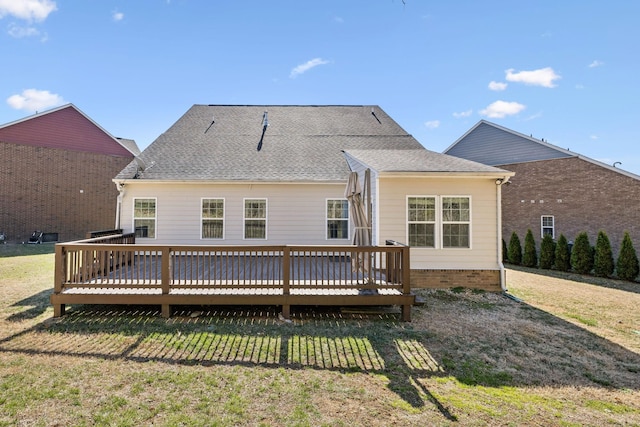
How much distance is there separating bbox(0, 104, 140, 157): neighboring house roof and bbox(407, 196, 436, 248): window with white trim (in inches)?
886

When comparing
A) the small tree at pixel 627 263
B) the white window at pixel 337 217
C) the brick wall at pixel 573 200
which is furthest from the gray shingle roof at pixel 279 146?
the brick wall at pixel 573 200

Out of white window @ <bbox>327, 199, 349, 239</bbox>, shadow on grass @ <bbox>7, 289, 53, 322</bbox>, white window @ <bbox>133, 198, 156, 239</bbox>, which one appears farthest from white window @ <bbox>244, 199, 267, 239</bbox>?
shadow on grass @ <bbox>7, 289, 53, 322</bbox>

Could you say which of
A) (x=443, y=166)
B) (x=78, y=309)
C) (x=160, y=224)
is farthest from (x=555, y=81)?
(x=78, y=309)

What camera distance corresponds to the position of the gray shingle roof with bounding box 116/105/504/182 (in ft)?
33.1

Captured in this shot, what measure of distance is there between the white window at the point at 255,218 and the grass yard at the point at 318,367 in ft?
14.0

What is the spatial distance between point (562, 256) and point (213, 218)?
13.7 meters

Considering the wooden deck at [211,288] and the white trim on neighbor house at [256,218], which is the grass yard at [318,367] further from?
the white trim on neighbor house at [256,218]

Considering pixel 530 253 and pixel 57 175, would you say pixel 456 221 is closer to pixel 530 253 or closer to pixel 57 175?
pixel 530 253

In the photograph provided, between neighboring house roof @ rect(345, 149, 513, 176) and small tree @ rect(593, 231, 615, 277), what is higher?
neighboring house roof @ rect(345, 149, 513, 176)

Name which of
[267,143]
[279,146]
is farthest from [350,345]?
[267,143]

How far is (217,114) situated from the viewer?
47.0ft

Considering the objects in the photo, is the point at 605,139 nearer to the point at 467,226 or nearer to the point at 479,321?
the point at 467,226

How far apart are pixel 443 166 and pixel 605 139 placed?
18.4 meters

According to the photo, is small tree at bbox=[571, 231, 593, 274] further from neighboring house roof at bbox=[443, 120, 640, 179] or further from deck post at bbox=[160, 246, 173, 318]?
deck post at bbox=[160, 246, 173, 318]
